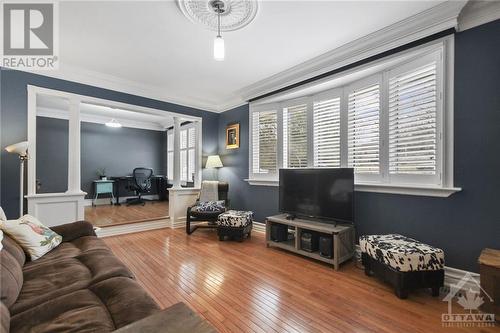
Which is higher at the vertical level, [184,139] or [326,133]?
[184,139]

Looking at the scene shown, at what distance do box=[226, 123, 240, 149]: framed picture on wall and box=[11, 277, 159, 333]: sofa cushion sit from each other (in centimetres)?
350

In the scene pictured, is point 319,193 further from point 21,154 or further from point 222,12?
point 21,154

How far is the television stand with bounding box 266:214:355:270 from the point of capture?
257cm

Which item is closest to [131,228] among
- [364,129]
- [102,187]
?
[102,187]

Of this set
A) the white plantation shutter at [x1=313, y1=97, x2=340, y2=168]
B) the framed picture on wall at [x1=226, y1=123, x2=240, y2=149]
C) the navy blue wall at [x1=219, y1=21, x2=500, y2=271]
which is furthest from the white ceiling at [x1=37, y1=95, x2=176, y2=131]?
the navy blue wall at [x1=219, y1=21, x2=500, y2=271]

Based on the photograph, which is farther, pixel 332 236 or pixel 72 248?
pixel 332 236

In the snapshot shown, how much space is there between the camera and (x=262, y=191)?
4.13m

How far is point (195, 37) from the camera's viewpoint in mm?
2484

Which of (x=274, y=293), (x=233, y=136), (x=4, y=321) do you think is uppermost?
(x=233, y=136)

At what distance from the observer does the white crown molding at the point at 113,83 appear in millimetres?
3246

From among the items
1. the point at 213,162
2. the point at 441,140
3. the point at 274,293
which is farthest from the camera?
the point at 213,162

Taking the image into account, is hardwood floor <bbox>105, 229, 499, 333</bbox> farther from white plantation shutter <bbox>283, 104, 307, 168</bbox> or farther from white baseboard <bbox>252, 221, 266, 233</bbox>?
white plantation shutter <bbox>283, 104, 307, 168</bbox>

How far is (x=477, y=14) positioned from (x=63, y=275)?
12.9 ft

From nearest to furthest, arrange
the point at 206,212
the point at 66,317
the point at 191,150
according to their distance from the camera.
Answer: the point at 66,317, the point at 206,212, the point at 191,150
